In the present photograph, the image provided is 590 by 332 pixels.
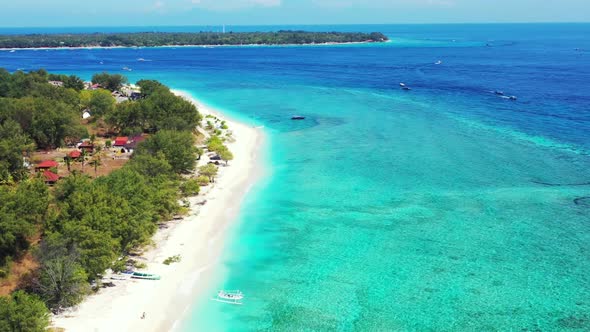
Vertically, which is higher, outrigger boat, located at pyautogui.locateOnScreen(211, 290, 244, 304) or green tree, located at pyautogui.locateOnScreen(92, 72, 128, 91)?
green tree, located at pyautogui.locateOnScreen(92, 72, 128, 91)

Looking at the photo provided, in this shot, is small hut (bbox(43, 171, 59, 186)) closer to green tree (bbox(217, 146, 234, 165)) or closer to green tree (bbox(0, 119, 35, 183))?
green tree (bbox(0, 119, 35, 183))

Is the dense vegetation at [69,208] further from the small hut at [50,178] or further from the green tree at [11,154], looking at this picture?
the small hut at [50,178]

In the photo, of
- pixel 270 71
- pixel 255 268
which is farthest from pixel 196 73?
pixel 255 268

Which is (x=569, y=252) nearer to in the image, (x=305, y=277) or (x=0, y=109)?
(x=305, y=277)

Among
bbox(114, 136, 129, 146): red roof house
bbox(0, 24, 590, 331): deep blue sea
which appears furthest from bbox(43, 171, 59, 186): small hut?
bbox(0, 24, 590, 331): deep blue sea

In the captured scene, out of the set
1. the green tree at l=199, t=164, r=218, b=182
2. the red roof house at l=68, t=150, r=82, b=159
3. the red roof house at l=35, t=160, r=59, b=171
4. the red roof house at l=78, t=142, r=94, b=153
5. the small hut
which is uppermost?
the red roof house at l=78, t=142, r=94, b=153

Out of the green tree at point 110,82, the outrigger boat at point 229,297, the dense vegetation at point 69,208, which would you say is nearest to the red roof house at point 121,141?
the dense vegetation at point 69,208
